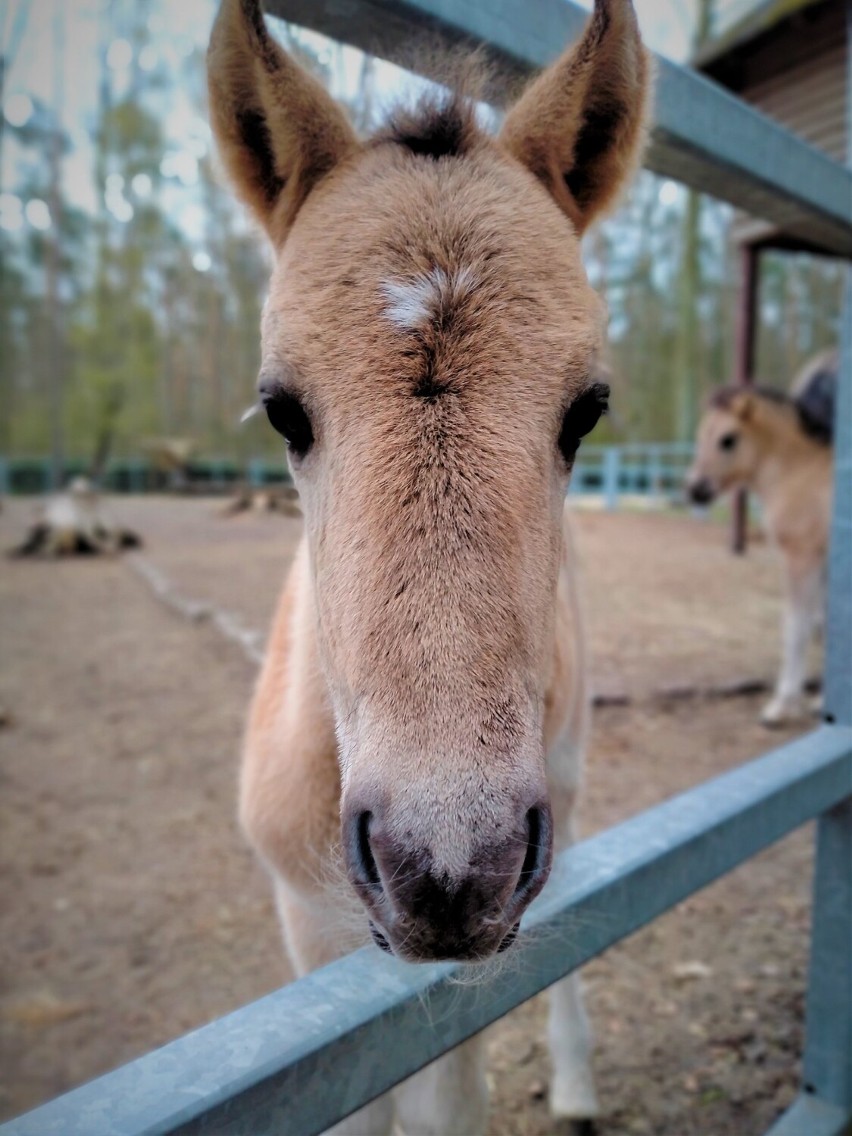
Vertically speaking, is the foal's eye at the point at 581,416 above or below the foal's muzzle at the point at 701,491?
above

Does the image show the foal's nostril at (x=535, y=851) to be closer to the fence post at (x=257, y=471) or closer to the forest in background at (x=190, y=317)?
the forest in background at (x=190, y=317)

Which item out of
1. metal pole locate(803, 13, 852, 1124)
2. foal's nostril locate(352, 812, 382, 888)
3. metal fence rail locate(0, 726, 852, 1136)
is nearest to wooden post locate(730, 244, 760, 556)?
metal pole locate(803, 13, 852, 1124)

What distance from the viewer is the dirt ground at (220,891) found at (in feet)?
8.53

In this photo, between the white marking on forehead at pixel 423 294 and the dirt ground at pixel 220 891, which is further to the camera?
the dirt ground at pixel 220 891

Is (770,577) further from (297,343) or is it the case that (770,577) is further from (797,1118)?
(297,343)

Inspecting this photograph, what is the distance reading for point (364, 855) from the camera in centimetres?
89

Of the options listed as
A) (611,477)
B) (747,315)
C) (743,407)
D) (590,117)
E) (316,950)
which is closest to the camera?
(590,117)

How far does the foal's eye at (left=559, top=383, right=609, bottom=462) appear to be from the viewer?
47.4 inches

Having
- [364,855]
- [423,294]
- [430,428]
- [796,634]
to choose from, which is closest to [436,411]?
[430,428]

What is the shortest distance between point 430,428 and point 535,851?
21.4 inches

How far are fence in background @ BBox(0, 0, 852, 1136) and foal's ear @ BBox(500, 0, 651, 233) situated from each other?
0.25ft

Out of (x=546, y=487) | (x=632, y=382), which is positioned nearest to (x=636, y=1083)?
(x=546, y=487)

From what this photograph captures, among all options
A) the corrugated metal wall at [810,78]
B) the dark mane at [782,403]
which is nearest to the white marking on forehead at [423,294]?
the dark mane at [782,403]

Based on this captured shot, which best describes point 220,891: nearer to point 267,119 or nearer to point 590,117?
point 267,119
